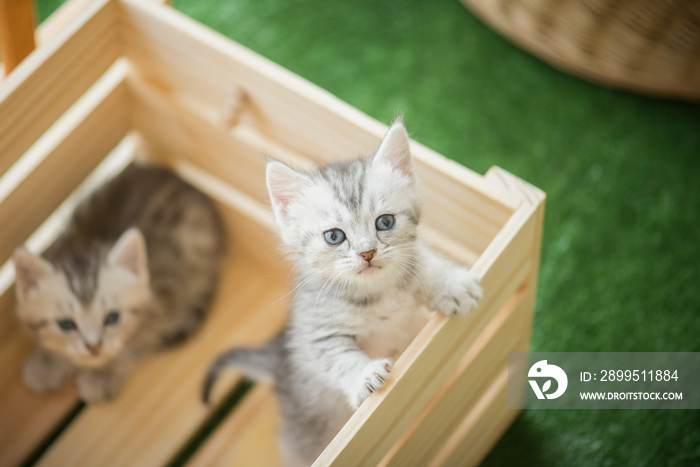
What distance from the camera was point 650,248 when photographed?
209 cm

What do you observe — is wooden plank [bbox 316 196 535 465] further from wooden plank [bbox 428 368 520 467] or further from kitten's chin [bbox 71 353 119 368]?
kitten's chin [bbox 71 353 119 368]

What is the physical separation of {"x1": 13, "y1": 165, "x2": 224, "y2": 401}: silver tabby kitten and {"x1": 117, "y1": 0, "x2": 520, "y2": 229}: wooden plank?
0.91 feet

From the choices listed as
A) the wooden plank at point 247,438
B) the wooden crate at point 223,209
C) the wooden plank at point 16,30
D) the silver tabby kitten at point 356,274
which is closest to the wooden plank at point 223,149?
the wooden crate at point 223,209

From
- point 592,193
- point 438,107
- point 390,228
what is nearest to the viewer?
point 390,228

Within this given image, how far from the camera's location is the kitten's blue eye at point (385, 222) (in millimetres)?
1305

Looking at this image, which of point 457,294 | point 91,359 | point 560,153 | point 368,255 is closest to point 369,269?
point 368,255

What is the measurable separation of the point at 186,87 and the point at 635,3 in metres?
1.21

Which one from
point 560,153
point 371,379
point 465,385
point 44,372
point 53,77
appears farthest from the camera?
point 560,153

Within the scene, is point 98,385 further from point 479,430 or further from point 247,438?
point 479,430

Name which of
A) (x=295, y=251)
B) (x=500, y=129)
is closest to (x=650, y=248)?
(x=500, y=129)

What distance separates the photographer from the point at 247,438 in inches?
72.7

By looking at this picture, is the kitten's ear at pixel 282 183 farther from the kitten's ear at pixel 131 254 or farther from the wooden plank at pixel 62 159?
the wooden plank at pixel 62 159

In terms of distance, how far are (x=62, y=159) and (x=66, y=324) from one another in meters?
0.40

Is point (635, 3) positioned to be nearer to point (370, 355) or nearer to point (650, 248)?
point (650, 248)
